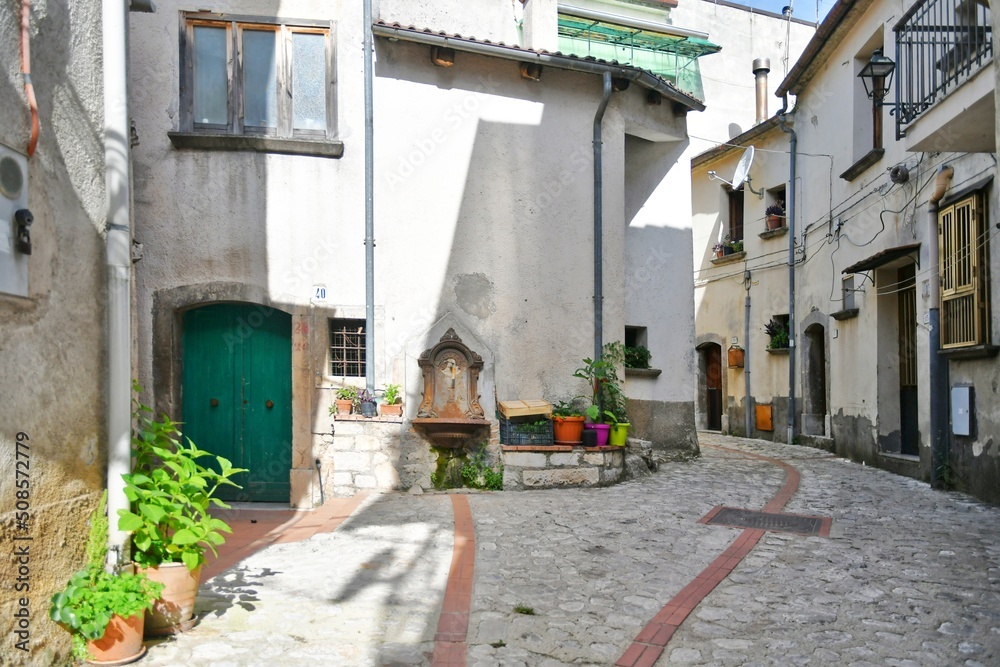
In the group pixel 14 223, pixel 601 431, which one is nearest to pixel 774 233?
pixel 601 431

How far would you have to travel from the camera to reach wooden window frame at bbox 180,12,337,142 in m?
8.66

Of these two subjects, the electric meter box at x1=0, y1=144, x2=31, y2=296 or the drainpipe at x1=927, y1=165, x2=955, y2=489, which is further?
the drainpipe at x1=927, y1=165, x2=955, y2=489

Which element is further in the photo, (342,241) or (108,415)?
(342,241)

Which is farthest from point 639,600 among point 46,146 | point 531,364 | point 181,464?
point 531,364

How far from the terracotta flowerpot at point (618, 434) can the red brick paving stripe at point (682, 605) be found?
1.78 meters

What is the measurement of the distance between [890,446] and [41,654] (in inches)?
419

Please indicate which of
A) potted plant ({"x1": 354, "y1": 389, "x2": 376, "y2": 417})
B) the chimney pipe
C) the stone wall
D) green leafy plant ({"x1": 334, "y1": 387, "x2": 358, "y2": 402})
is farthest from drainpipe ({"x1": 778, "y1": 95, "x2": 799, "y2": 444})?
green leafy plant ({"x1": 334, "y1": 387, "x2": 358, "y2": 402})

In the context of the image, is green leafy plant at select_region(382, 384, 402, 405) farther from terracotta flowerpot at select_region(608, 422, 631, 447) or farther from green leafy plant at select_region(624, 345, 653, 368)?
green leafy plant at select_region(624, 345, 653, 368)

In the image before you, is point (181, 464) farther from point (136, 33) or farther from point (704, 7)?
point (704, 7)

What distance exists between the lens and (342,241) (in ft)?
29.1

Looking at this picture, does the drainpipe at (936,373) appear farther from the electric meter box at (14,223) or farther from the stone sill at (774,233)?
the electric meter box at (14,223)

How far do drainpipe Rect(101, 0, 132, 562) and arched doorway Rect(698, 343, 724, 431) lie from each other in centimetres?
1631

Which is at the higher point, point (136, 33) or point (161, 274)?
point (136, 33)

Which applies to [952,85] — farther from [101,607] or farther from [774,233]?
[774,233]
